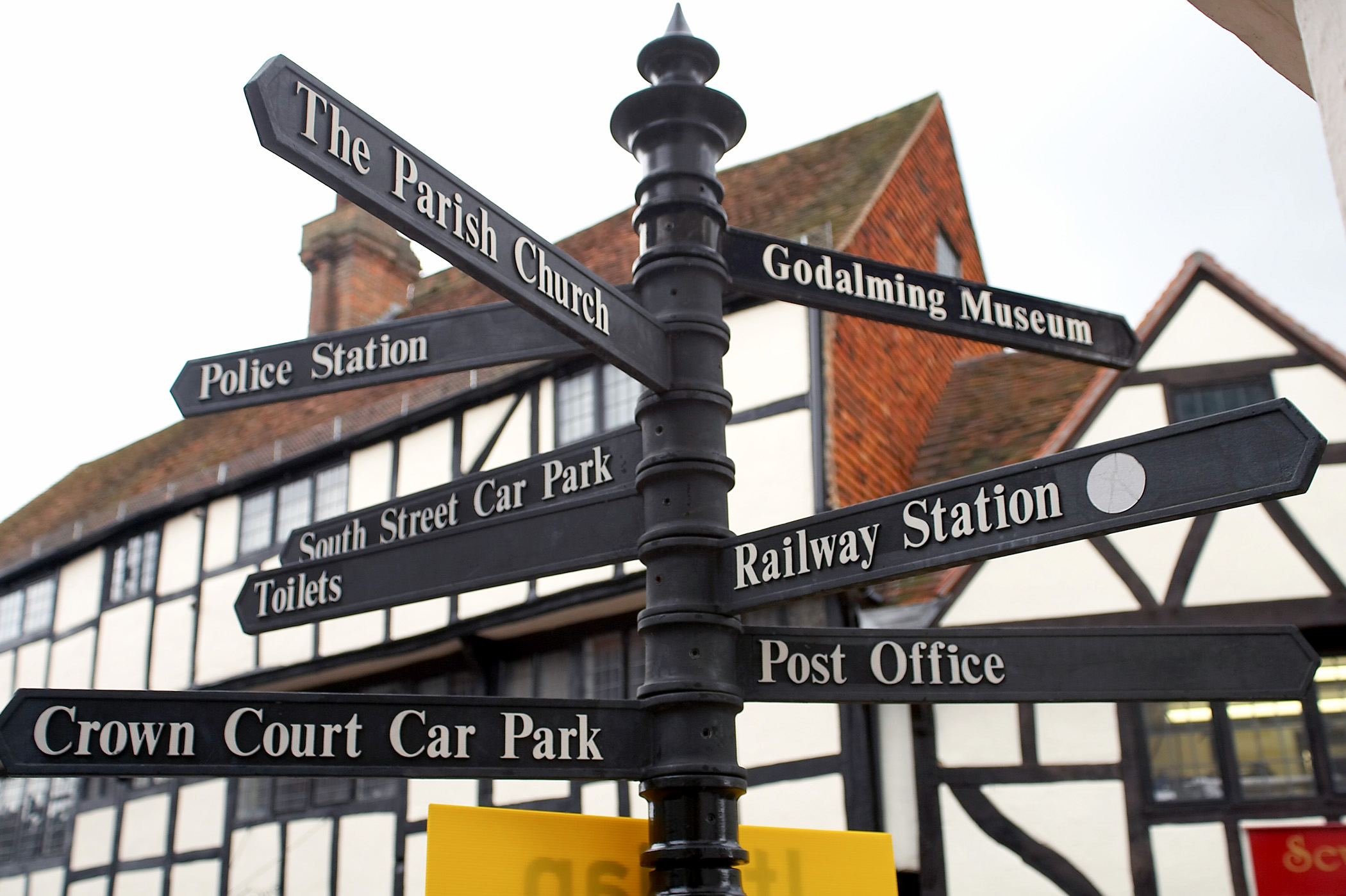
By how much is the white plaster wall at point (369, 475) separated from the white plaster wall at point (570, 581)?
251cm

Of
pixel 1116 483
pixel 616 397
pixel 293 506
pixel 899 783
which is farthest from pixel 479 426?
pixel 1116 483

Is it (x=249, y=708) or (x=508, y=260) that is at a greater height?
(x=508, y=260)

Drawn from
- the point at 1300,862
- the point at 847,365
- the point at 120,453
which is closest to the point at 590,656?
the point at 847,365

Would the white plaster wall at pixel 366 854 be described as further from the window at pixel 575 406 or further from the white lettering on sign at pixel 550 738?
the white lettering on sign at pixel 550 738

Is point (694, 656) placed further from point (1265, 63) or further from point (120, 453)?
point (120, 453)

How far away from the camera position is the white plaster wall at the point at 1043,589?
8898 millimetres

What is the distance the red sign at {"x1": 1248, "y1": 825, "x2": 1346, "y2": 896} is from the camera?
781cm

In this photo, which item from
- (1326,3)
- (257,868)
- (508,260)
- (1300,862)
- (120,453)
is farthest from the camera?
(120,453)

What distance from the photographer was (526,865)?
8.59ft

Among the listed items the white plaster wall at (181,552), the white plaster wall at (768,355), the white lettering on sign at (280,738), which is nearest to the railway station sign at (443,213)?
the white lettering on sign at (280,738)

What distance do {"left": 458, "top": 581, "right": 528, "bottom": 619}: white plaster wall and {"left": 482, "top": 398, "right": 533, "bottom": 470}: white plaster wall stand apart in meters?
Result: 1.13

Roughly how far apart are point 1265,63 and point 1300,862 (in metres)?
6.73

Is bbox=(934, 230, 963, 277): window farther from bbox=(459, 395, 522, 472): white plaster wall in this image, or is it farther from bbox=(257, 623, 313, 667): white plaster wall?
bbox=(257, 623, 313, 667): white plaster wall

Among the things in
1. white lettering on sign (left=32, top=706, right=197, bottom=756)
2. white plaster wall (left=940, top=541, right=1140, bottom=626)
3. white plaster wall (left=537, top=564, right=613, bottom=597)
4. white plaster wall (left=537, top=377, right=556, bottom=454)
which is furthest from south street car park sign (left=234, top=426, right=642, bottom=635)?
white plaster wall (left=537, top=377, right=556, bottom=454)
